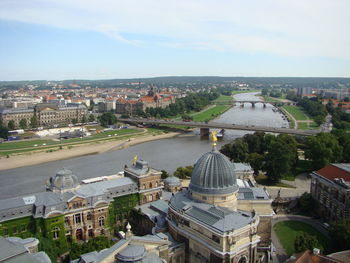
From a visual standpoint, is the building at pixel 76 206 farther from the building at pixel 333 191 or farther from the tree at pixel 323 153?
the tree at pixel 323 153

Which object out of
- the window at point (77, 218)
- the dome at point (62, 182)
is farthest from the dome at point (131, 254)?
the dome at point (62, 182)

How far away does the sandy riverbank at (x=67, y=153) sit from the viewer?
79.9 meters

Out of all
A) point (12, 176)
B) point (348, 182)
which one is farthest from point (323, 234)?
point (12, 176)

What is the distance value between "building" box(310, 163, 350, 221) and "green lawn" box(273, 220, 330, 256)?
13.7 ft

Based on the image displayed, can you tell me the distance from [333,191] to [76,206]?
113 feet

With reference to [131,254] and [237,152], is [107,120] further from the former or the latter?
[131,254]

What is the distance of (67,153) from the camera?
89500 mm

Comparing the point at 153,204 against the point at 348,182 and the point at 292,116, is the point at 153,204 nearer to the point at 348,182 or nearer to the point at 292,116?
the point at 348,182

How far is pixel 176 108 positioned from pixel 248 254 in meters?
146

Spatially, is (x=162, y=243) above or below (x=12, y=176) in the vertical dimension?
above

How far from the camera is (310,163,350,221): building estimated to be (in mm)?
41719

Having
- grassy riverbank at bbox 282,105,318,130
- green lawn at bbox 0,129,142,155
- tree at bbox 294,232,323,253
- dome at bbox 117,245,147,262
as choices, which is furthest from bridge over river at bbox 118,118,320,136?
dome at bbox 117,245,147,262

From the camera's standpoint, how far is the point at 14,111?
137 m

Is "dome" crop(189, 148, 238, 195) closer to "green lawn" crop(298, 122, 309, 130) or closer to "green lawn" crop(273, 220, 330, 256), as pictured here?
"green lawn" crop(273, 220, 330, 256)
